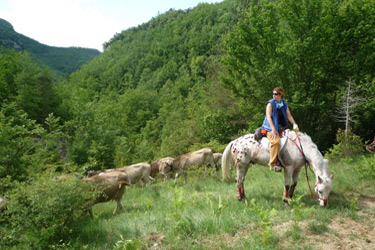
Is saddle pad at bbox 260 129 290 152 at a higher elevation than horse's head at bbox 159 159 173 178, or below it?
higher

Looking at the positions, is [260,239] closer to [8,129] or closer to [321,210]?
[321,210]

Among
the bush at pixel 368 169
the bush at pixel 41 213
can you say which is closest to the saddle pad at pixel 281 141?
the bush at pixel 368 169

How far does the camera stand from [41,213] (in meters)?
5.22

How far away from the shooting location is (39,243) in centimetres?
498

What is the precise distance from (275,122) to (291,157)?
3.24ft

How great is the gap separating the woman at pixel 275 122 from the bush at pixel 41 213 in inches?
190

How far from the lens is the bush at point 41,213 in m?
5.07

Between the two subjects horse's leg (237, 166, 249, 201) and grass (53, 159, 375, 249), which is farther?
horse's leg (237, 166, 249, 201)

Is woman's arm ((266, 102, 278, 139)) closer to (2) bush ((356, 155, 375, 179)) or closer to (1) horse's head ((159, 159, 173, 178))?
(2) bush ((356, 155, 375, 179))

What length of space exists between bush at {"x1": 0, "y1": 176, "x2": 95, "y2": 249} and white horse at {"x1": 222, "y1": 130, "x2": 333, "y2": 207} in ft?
14.4

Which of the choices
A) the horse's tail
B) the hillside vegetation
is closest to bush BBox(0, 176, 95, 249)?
the hillside vegetation

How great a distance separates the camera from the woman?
20.7ft

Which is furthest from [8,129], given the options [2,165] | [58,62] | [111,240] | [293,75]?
[58,62]

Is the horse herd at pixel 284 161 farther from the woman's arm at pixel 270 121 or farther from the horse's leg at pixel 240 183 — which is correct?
the woman's arm at pixel 270 121
